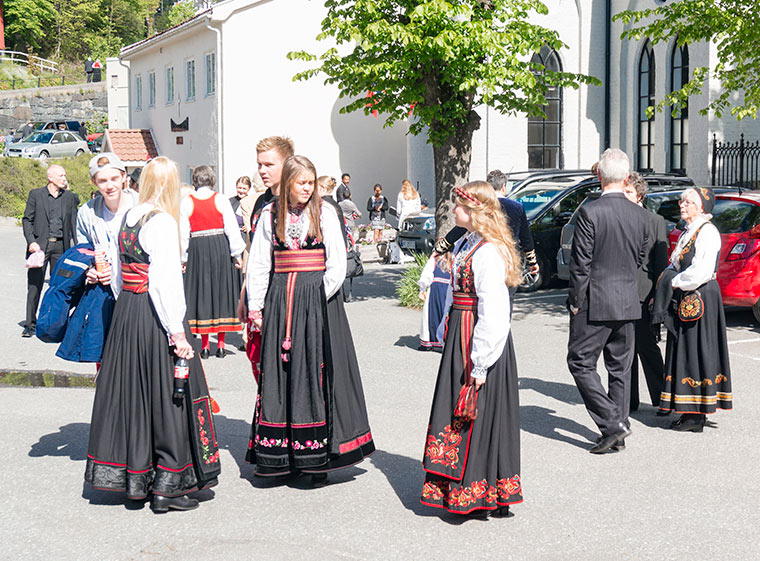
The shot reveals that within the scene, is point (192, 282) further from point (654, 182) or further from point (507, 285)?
point (654, 182)

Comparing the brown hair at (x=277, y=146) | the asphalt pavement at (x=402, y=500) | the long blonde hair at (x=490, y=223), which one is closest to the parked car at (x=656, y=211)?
the asphalt pavement at (x=402, y=500)

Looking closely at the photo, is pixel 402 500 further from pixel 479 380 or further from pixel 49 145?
pixel 49 145

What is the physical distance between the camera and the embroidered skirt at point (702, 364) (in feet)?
23.5

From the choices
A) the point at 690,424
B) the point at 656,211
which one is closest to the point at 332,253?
the point at 690,424

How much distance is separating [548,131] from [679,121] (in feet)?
12.0

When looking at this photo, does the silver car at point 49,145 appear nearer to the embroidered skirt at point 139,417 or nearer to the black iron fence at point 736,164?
the black iron fence at point 736,164

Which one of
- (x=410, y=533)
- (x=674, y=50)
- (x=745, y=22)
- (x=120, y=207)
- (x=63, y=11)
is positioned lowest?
(x=410, y=533)

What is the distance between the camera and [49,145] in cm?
4675

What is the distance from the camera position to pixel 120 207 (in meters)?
6.34

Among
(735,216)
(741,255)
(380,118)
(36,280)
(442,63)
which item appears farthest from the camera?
(380,118)

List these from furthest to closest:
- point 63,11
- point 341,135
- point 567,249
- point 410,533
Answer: point 63,11 < point 341,135 < point 567,249 < point 410,533

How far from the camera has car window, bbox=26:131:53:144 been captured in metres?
47.1

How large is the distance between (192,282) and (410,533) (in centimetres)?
515

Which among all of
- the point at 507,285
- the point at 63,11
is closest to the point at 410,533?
the point at 507,285
